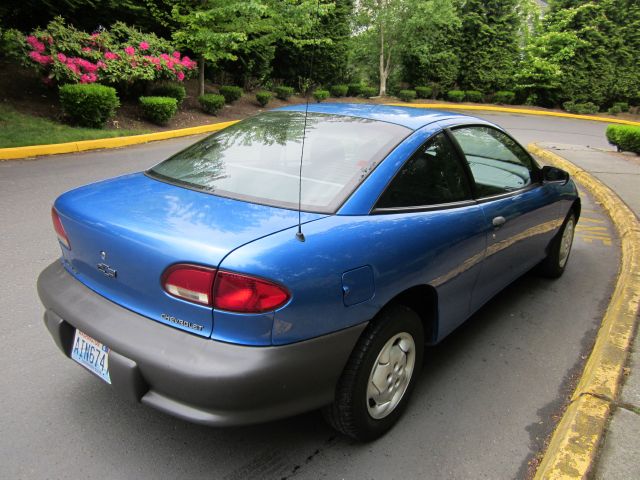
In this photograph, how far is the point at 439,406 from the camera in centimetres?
283

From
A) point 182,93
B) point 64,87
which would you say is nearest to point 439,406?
point 64,87

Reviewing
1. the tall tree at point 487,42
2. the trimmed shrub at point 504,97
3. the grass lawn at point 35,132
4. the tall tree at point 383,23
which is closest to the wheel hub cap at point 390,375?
the grass lawn at point 35,132

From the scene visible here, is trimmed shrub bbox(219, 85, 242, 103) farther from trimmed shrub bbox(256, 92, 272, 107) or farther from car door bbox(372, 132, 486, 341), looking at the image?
car door bbox(372, 132, 486, 341)

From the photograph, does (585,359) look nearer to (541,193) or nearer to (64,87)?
(541,193)

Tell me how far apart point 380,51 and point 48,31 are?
55.8 ft

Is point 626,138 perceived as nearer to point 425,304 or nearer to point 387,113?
point 387,113

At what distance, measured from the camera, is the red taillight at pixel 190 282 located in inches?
75.7

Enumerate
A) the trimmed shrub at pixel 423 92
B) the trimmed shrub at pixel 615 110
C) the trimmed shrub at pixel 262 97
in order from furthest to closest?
the trimmed shrub at pixel 615 110 → the trimmed shrub at pixel 423 92 → the trimmed shrub at pixel 262 97

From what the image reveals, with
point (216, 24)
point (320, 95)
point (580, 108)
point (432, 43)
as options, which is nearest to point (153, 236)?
point (216, 24)

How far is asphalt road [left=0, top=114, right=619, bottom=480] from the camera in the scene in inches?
A: 89.6

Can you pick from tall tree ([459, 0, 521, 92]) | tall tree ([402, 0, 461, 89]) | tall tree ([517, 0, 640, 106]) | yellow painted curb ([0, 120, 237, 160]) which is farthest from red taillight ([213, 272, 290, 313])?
tall tree ([517, 0, 640, 106])

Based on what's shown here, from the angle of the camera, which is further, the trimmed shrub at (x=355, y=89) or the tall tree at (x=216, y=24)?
the trimmed shrub at (x=355, y=89)

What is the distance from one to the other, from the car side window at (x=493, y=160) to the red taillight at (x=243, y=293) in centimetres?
176

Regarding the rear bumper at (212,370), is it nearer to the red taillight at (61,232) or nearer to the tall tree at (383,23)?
the red taillight at (61,232)
